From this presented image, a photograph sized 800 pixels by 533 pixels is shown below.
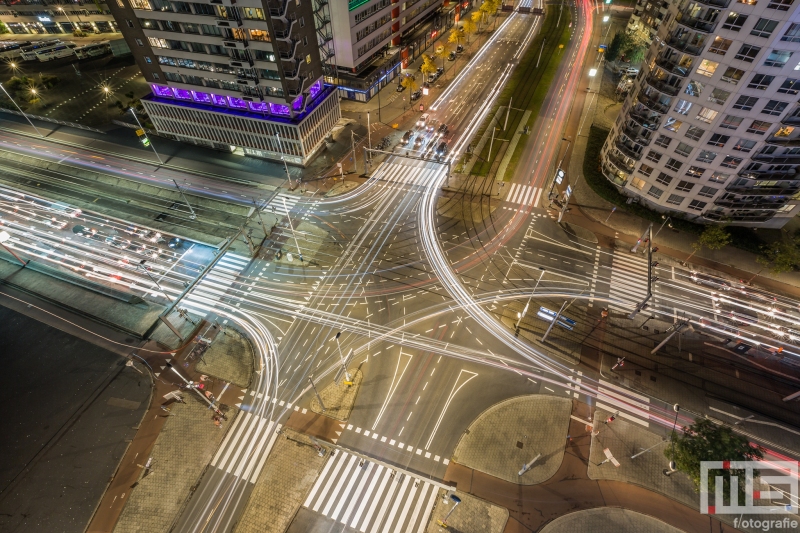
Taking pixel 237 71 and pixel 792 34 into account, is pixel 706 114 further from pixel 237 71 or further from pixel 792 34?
pixel 237 71

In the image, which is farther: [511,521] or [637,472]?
[637,472]

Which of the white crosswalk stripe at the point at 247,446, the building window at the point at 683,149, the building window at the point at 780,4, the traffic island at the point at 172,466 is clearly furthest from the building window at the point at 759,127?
the traffic island at the point at 172,466

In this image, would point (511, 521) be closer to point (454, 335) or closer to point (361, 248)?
point (454, 335)

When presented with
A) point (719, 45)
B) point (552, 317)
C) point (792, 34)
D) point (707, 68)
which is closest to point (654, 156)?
point (707, 68)

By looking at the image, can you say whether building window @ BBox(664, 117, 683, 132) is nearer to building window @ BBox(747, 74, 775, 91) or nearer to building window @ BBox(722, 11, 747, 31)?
building window @ BBox(747, 74, 775, 91)

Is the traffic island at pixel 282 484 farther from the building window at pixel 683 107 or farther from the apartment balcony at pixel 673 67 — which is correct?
the apartment balcony at pixel 673 67

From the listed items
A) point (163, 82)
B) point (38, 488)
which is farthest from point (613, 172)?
point (38, 488)
